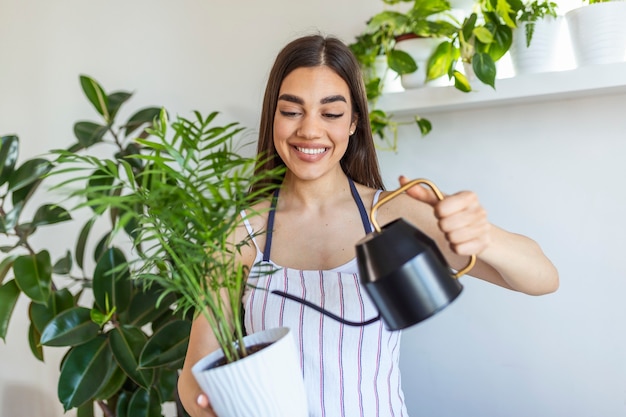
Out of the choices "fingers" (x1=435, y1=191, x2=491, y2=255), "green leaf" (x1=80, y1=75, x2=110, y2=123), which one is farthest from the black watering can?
"green leaf" (x1=80, y1=75, x2=110, y2=123)

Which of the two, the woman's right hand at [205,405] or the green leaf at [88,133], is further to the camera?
the green leaf at [88,133]

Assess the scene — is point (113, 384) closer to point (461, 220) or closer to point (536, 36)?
point (461, 220)

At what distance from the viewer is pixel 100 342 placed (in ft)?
5.62

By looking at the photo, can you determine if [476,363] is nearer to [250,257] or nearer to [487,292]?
[487,292]

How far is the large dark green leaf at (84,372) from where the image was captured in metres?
1.61

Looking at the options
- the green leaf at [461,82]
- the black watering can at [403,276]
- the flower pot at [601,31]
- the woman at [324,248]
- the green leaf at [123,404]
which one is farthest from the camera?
the green leaf at [123,404]

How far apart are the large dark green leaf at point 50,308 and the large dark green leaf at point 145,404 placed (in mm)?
300

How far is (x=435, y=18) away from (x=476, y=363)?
2.82ft

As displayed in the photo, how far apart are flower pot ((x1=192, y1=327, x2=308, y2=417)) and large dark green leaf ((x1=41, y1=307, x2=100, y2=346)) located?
95cm

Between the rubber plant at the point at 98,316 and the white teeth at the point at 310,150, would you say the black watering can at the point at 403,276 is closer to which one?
the white teeth at the point at 310,150

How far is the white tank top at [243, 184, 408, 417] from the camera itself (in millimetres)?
1193

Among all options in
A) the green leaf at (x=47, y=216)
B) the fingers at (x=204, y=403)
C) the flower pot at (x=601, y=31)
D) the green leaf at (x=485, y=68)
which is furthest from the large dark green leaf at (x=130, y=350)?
the flower pot at (x=601, y=31)

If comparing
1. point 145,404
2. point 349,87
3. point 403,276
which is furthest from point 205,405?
point 145,404

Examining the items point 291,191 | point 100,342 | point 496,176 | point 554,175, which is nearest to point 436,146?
point 496,176
